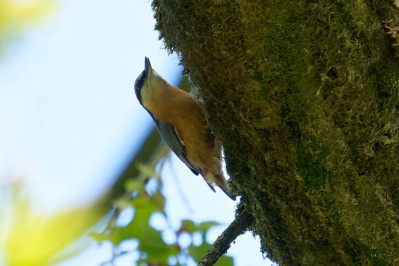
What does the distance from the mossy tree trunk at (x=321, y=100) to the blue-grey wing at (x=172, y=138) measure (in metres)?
1.69

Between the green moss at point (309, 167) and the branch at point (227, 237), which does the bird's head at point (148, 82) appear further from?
the green moss at point (309, 167)

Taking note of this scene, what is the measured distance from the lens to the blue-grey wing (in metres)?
3.48

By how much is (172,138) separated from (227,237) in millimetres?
1393

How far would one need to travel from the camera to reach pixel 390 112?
173 centimetres

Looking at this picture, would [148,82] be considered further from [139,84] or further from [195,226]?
[195,226]

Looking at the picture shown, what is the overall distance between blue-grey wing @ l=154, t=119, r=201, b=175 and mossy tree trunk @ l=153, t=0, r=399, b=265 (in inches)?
66.4

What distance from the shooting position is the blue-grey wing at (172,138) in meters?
3.48

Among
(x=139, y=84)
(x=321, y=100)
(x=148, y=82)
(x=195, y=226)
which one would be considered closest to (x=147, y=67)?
(x=148, y=82)

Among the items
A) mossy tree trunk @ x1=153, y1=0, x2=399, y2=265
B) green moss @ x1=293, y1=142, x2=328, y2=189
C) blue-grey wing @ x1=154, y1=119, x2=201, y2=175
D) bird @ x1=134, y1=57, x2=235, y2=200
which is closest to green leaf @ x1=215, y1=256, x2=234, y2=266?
mossy tree trunk @ x1=153, y1=0, x2=399, y2=265

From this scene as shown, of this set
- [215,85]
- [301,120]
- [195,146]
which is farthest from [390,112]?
[195,146]

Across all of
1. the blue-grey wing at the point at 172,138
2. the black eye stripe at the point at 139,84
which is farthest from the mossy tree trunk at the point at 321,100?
the black eye stripe at the point at 139,84

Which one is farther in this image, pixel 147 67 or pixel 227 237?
pixel 147 67

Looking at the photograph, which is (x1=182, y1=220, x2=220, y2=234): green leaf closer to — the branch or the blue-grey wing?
the branch

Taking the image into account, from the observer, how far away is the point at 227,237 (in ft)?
7.51
